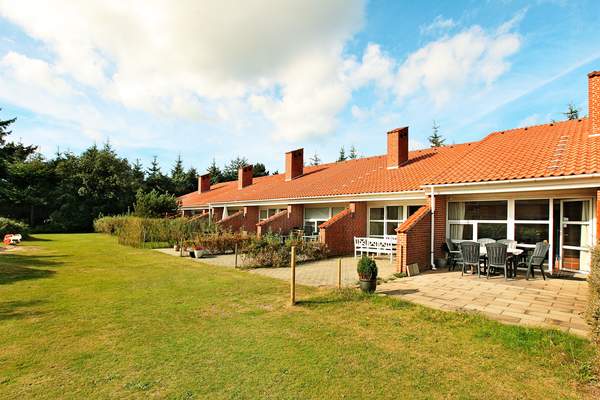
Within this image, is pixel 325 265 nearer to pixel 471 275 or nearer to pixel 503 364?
pixel 471 275

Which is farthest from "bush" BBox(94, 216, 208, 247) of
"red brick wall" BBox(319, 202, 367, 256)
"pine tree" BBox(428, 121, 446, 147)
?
"pine tree" BBox(428, 121, 446, 147)

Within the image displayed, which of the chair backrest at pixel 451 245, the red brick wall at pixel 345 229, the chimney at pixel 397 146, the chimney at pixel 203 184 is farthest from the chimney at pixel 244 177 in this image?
the chair backrest at pixel 451 245

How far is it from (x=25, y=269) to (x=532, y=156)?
18475 mm

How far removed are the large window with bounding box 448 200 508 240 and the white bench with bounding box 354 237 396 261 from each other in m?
2.49

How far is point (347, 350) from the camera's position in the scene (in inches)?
188

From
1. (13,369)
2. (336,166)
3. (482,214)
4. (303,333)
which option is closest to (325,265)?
(482,214)

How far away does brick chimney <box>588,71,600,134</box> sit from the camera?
11727 millimetres

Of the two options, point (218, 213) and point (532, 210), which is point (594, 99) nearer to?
point (532, 210)

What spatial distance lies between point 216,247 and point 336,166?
1201cm

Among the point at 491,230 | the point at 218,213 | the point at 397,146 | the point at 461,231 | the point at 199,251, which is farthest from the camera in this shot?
the point at 218,213

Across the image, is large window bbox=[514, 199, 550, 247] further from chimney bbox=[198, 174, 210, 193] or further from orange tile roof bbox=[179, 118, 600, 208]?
chimney bbox=[198, 174, 210, 193]

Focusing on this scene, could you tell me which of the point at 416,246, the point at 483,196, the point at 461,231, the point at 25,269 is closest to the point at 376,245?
the point at 416,246

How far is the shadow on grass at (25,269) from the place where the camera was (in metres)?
9.94

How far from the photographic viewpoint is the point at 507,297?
7.46 metres
